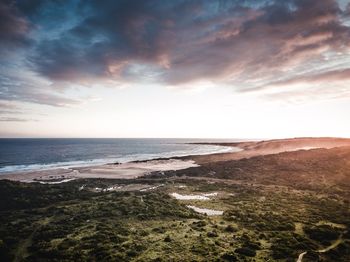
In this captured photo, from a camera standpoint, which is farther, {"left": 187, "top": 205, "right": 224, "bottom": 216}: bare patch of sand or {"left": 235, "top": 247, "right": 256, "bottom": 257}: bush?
{"left": 187, "top": 205, "right": 224, "bottom": 216}: bare patch of sand

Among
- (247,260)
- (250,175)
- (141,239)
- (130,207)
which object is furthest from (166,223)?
(250,175)

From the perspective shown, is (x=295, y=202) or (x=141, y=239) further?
(x=295, y=202)

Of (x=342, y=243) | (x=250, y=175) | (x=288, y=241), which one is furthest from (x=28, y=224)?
(x=250, y=175)

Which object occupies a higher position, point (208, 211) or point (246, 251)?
point (246, 251)

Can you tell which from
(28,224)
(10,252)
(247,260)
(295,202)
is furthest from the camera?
(295,202)

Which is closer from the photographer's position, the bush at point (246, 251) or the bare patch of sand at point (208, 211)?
the bush at point (246, 251)

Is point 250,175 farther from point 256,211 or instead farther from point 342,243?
point 342,243

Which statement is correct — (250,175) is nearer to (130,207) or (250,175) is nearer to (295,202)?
(295,202)

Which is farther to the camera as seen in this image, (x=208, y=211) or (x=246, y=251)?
(x=208, y=211)

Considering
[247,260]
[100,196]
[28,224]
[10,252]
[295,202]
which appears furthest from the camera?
[100,196]

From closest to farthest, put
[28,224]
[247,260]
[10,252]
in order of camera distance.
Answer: [247,260]
[10,252]
[28,224]
